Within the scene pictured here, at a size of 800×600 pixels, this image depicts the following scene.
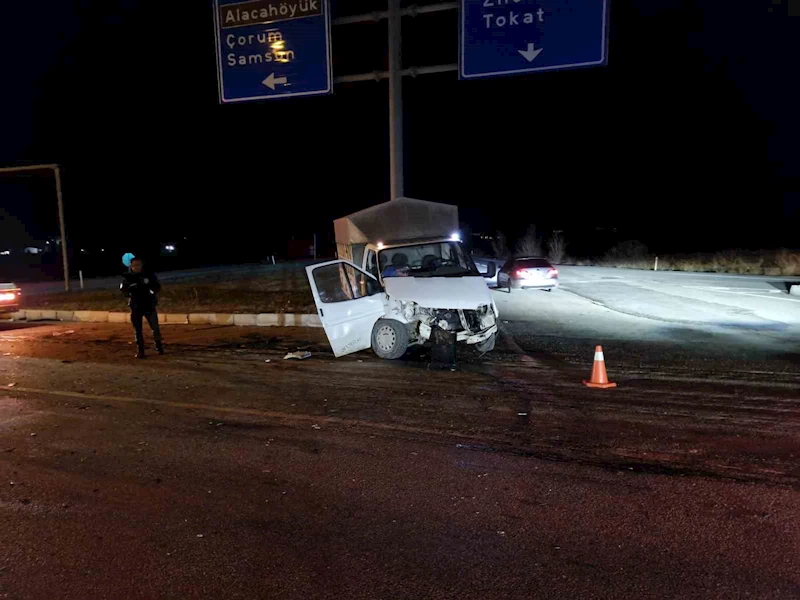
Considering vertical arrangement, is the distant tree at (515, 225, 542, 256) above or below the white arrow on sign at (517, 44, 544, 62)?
below

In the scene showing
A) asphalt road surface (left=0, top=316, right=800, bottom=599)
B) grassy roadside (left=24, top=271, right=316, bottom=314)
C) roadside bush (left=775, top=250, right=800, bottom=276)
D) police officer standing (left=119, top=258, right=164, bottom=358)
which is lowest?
asphalt road surface (left=0, top=316, right=800, bottom=599)

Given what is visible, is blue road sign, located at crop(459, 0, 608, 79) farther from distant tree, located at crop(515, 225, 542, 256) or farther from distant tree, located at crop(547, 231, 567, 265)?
distant tree, located at crop(515, 225, 542, 256)

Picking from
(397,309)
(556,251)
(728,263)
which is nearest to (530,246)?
(556,251)

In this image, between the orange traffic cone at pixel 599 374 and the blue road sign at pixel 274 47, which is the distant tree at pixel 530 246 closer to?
the blue road sign at pixel 274 47

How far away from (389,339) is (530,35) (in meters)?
6.82

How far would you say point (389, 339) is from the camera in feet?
31.4

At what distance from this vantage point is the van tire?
Result: 31.0 ft

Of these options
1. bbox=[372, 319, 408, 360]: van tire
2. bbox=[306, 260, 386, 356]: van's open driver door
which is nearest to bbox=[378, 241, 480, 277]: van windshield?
bbox=[306, 260, 386, 356]: van's open driver door

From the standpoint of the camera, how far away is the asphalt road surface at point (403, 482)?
138 inches

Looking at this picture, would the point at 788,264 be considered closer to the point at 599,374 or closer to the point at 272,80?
Result: the point at 272,80

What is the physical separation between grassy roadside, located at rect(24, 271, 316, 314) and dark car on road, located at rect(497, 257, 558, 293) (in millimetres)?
6961

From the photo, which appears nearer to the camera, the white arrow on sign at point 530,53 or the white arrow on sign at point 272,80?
the white arrow on sign at point 530,53

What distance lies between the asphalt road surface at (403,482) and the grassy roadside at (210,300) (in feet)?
22.2

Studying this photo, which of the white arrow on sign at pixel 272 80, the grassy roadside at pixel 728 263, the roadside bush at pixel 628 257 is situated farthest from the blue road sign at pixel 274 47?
the roadside bush at pixel 628 257
